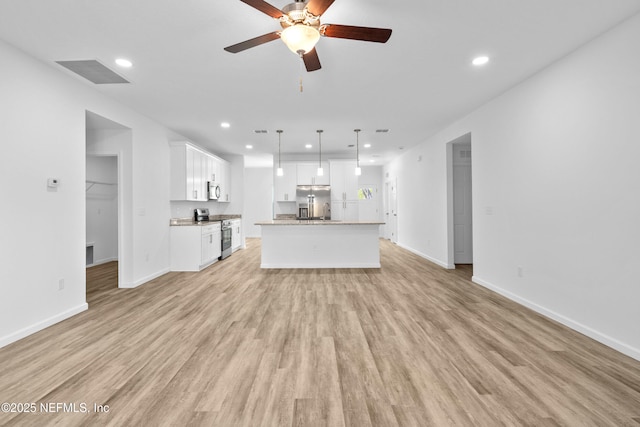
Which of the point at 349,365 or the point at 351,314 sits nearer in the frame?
the point at 349,365

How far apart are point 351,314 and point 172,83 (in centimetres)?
369

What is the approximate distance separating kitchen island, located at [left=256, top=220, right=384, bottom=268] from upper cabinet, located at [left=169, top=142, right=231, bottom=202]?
1737mm

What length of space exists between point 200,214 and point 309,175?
3.14 metres

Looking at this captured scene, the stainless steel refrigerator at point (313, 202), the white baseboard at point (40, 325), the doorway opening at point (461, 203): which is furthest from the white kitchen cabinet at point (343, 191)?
the white baseboard at point (40, 325)

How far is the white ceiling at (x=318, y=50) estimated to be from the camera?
7.34ft

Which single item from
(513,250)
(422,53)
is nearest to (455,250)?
(513,250)

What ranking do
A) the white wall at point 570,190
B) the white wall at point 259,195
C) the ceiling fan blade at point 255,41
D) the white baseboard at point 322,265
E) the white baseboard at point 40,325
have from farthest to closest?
the white wall at point 259,195
the white baseboard at point 322,265
the white baseboard at point 40,325
the white wall at point 570,190
the ceiling fan blade at point 255,41

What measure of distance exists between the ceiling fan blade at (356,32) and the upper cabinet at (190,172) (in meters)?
4.54

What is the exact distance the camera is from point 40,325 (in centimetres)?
288

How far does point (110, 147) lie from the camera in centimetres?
440

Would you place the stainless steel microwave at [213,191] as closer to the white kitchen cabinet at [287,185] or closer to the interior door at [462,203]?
the white kitchen cabinet at [287,185]

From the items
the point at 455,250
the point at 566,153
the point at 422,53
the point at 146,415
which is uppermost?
the point at 422,53

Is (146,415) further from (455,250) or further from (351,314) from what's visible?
(455,250)

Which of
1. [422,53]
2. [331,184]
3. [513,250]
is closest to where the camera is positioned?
[422,53]
